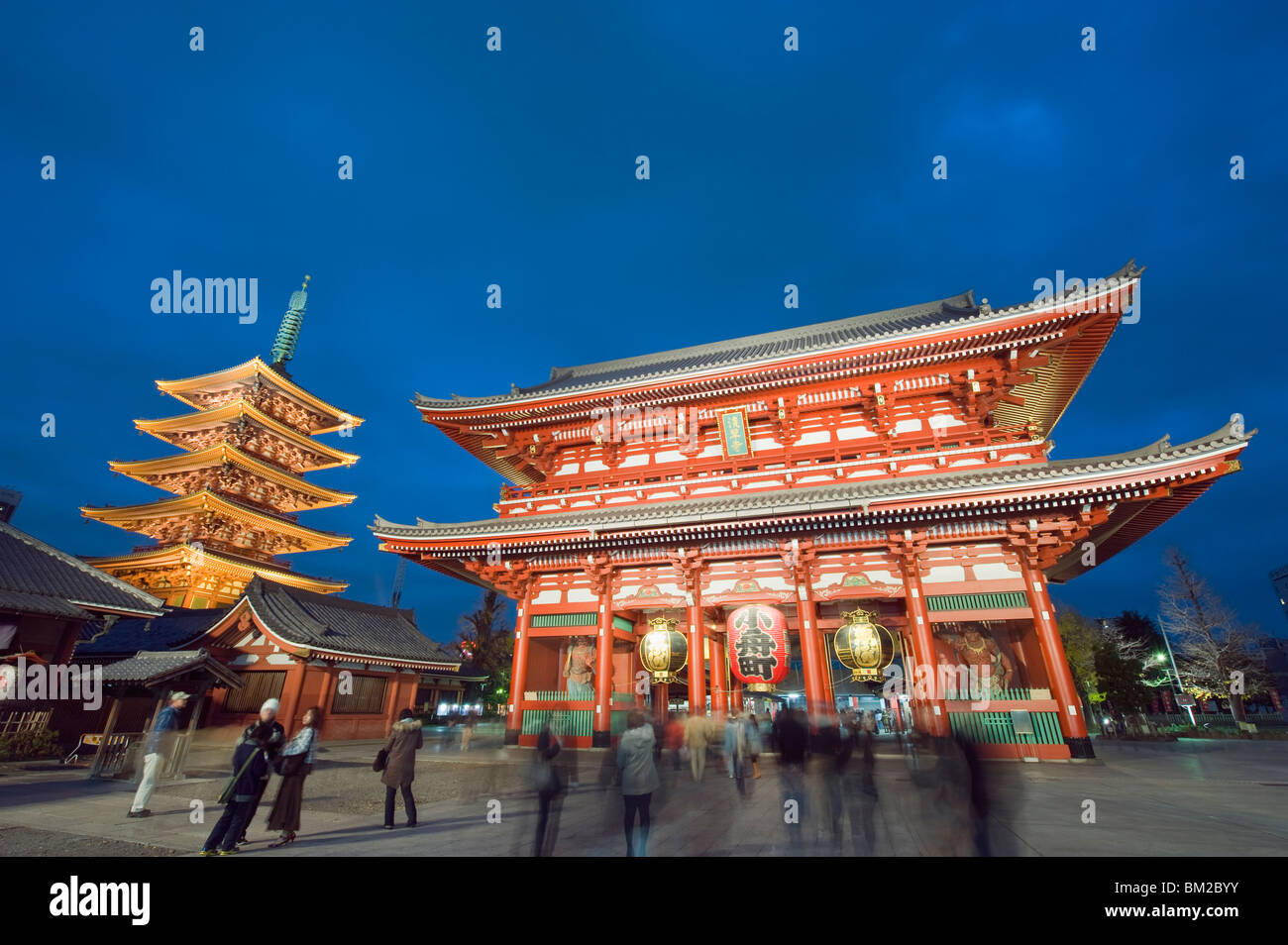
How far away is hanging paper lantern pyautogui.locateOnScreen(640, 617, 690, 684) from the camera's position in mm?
14742

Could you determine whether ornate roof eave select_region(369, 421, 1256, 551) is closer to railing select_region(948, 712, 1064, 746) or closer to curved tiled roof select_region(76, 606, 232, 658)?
railing select_region(948, 712, 1064, 746)

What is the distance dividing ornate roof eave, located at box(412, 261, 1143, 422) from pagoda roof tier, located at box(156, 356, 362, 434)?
23.2 metres

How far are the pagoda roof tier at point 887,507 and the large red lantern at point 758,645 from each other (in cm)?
225

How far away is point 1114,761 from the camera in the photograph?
1317 cm

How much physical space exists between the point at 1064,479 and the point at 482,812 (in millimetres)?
13680

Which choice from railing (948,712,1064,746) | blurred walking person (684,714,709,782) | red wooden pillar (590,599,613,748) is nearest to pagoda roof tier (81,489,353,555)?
red wooden pillar (590,599,613,748)

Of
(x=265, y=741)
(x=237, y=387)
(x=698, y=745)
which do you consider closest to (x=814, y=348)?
(x=698, y=745)

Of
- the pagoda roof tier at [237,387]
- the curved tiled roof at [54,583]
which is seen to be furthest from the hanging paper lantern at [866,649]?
the pagoda roof tier at [237,387]

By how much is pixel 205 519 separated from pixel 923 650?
122 ft

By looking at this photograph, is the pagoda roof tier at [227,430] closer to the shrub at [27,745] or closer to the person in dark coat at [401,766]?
the shrub at [27,745]

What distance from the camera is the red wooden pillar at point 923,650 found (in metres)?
12.2

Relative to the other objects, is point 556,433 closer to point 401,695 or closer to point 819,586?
point 819,586

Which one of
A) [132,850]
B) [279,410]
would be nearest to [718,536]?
[132,850]

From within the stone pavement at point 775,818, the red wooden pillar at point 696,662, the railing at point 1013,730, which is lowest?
the stone pavement at point 775,818
